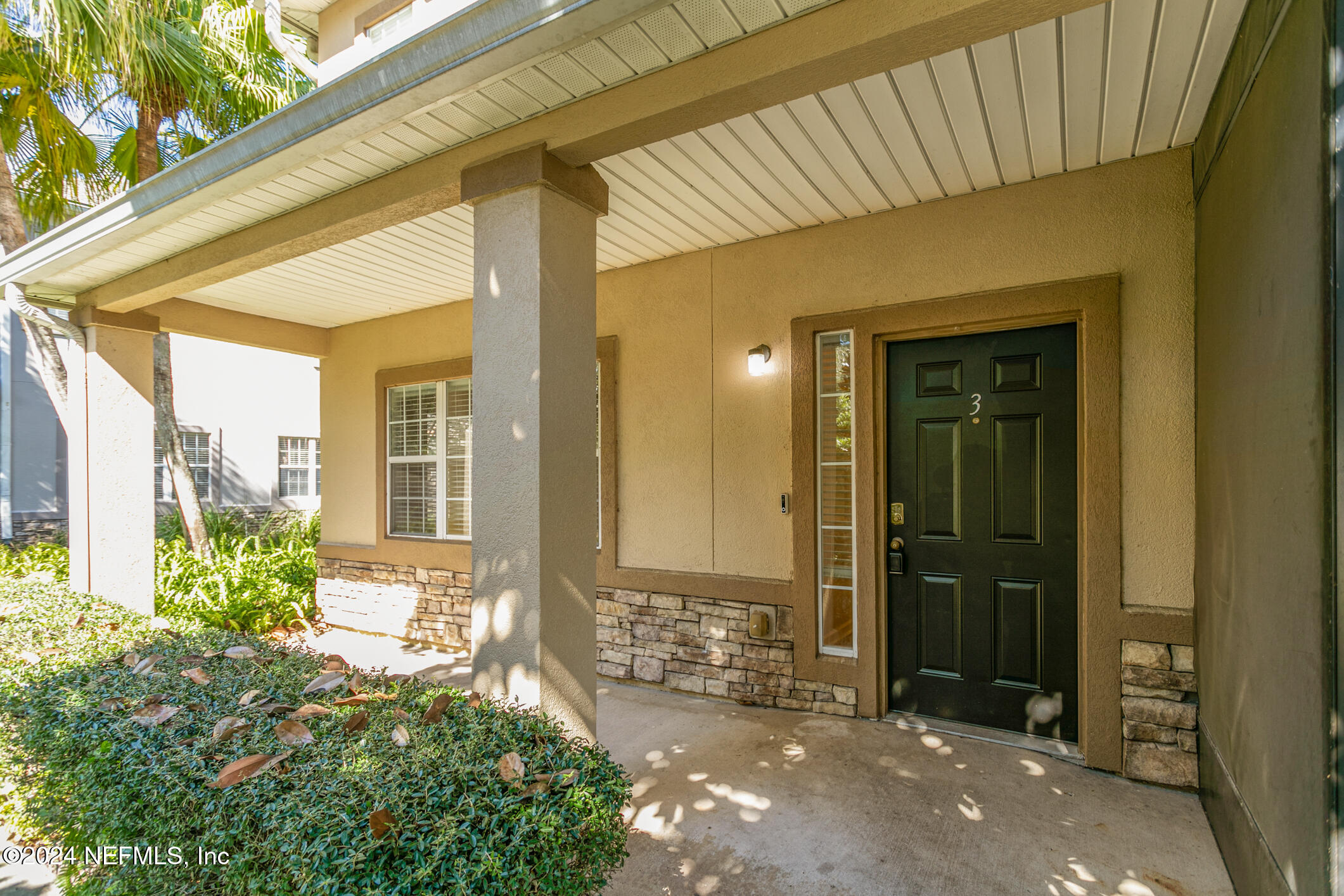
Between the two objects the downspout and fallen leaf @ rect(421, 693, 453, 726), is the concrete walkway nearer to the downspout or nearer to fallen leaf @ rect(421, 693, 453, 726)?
fallen leaf @ rect(421, 693, 453, 726)

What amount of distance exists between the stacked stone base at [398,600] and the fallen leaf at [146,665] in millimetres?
2760

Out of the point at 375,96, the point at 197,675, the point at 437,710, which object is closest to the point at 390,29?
the point at 375,96

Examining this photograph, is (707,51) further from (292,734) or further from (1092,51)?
(292,734)

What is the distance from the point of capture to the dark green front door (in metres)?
3.30

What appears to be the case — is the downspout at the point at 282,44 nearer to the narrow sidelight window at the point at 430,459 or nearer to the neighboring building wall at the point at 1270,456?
the narrow sidelight window at the point at 430,459

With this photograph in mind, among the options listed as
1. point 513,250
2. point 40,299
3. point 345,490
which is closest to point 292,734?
point 513,250

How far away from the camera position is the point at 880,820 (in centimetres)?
270

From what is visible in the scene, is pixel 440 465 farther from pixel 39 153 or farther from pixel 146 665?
pixel 39 153

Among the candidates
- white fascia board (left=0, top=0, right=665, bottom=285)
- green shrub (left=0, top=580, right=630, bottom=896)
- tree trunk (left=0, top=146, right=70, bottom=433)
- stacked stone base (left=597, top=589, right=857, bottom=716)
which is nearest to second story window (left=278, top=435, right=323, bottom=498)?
tree trunk (left=0, top=146, right=70, bottom=433)

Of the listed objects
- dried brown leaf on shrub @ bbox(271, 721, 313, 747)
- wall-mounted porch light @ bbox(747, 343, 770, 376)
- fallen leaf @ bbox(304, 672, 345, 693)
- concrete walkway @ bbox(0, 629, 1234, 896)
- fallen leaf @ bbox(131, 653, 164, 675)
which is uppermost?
wall-mounted porch light @ bbox(747, 343, 770, 376)

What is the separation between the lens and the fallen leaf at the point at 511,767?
1633 millimetres

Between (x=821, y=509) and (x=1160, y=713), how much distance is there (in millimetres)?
1863

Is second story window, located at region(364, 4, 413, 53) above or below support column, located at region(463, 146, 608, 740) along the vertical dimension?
above

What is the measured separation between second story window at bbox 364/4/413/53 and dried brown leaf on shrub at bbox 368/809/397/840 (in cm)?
639
